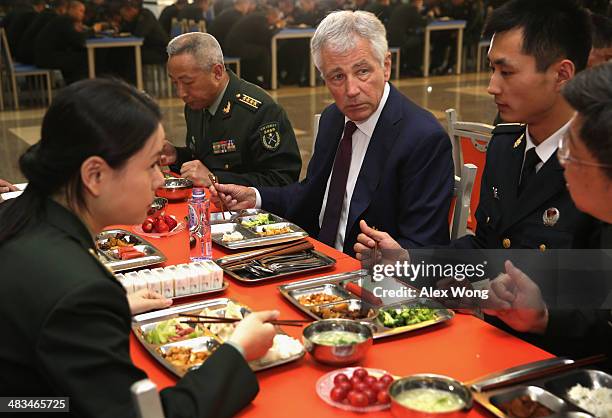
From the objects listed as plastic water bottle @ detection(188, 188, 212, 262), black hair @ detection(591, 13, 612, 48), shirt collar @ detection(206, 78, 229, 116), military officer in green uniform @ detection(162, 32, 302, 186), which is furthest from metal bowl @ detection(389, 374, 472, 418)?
black hair @ detection(591, 13, 612, 48)

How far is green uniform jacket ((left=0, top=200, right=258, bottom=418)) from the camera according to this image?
128 cm

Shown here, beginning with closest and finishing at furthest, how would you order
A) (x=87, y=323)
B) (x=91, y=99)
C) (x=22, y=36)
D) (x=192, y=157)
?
(x=87, y=323)
(x=91, y=99)
(x=192, y=157)
(x=22, y=36)

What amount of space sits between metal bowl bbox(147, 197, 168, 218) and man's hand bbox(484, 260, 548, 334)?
148cm

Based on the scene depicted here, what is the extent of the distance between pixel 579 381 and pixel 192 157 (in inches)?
105

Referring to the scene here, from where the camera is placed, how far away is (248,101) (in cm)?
358

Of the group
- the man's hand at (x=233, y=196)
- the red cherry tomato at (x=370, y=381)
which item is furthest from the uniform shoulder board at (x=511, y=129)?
the red cherry tomato at (x=370, y=381)

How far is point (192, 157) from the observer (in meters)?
3.82

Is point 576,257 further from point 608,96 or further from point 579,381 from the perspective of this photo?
point 608,96

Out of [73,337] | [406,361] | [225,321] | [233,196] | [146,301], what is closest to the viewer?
[73,337]

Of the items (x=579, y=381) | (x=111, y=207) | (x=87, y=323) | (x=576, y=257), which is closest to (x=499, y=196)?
(x=576, y=257)

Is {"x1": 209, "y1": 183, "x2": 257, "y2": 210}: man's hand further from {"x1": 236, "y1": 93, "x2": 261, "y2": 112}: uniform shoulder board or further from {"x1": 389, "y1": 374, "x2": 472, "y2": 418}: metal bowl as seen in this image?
{"x1": 389, "y1": 374, "x2": 472, "y2": 418}: metal bowl

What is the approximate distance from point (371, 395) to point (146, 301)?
0.76 m

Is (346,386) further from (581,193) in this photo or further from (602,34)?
(602,34)

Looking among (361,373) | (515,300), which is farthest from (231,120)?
(361,373)
